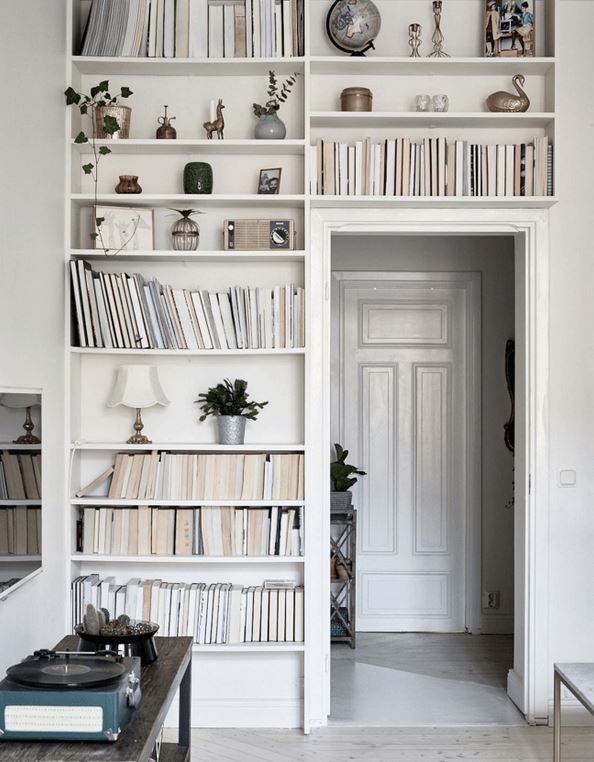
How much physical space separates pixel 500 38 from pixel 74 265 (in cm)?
206

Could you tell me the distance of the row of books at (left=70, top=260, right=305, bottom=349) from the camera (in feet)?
12.6

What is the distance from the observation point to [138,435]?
391 cm

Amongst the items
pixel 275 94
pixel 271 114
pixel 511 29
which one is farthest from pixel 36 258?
pixel 511 29

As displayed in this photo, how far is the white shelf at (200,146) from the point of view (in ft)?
12.7

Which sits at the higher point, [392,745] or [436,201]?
[436,201]

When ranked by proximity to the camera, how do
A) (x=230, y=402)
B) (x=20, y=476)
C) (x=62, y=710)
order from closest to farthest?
1. (x=62, y=710)
2. (x=20, y=476)
3. (x=230, y=402)

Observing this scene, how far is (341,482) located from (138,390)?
1.71m

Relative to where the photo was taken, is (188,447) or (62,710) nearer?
(62,710)

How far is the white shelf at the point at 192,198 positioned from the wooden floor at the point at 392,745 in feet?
7.36

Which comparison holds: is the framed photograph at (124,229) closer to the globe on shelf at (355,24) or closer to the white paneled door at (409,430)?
the globe on shelf at (355,24)

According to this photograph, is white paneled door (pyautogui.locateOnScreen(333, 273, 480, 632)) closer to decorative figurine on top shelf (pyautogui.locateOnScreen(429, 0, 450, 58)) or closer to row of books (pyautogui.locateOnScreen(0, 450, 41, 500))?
decorative figurine on top shelf (pyautogui.locateOnScreen(429, 0, 450, 58))

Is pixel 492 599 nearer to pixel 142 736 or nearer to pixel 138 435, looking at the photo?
pixel 138 435

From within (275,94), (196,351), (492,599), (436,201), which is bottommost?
(492,599)

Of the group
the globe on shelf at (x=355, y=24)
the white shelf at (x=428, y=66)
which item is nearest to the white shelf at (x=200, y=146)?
the white shelf at (x=428, y=66)
